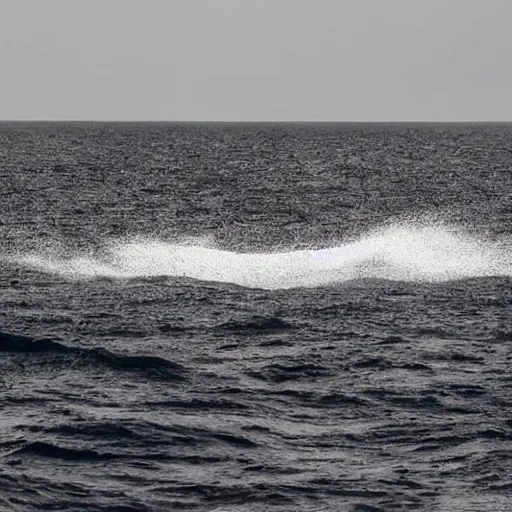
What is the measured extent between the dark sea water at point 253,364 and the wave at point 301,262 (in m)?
0.15

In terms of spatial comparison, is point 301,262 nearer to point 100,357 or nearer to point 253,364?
point 253,364

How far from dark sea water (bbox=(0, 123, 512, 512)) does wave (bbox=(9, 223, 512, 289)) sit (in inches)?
5.8

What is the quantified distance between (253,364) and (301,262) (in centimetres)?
1717

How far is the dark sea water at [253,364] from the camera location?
26281 mm

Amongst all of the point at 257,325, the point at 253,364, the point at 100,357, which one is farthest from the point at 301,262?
the point at 100,357

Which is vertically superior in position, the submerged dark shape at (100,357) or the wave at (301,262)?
the wave at (301,262)

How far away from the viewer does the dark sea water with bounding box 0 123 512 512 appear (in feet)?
86.2

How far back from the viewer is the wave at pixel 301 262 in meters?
53.1

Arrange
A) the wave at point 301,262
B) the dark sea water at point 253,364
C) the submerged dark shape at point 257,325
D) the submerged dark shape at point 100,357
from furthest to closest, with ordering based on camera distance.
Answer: the wave at point 301,262 → the submerged dark shape at point 257,325 → the submerged dark shape at point 100,357 → the dark sea water at point 253,364

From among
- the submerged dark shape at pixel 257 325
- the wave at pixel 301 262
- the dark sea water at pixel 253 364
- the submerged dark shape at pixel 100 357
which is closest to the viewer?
the dark sea water at pixel 253 364

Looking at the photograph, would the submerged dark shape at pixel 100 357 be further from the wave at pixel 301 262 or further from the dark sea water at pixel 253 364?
the wave at pixel 301 262

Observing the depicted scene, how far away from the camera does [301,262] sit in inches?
2135

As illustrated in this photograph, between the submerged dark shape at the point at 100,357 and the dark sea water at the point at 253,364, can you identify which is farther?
the submerged dark shape at the point at 100,357

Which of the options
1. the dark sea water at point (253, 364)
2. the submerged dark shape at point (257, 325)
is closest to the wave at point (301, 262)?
the dark sea water at point (253, 364)
